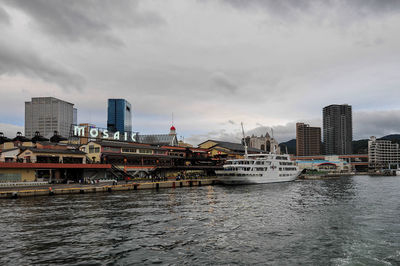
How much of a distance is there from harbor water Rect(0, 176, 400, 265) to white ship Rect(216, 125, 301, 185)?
48.9m

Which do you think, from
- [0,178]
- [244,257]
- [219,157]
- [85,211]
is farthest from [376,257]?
[219,157]

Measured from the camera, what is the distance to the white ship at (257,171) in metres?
95.9

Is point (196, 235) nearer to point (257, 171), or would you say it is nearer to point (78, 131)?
point (257, 171)

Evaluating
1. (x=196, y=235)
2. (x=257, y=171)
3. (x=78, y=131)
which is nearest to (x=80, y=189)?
(x=196, y=235)

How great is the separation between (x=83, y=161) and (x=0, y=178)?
2705 cm

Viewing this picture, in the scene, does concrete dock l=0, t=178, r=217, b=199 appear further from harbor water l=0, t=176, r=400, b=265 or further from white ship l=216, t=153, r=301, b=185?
white ship l=216, t=153, r=301, b=185

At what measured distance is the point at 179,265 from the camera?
22094 millimetres

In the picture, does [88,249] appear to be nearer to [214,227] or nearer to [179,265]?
[179,265]

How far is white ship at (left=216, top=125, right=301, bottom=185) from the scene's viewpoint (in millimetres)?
95938

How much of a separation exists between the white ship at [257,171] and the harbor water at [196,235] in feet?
160

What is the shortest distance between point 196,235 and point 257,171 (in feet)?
237

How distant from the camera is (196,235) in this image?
30234mm

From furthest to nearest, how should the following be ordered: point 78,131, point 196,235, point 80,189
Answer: point 78,131
point 80,189
point 196,235

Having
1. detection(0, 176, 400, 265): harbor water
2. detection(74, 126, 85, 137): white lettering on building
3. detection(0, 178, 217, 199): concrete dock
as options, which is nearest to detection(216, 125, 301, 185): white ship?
detection(0, 178, 217, 199): concrete dock
